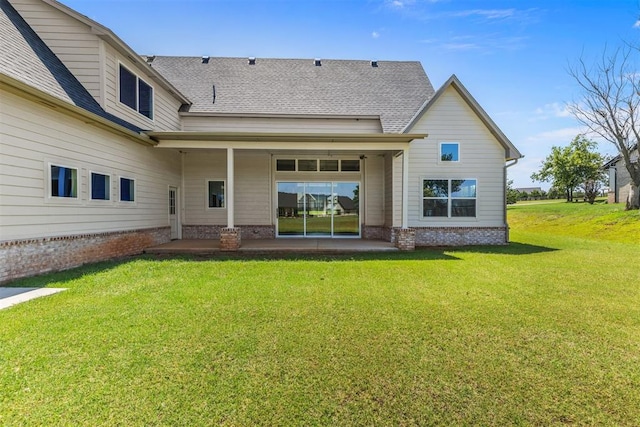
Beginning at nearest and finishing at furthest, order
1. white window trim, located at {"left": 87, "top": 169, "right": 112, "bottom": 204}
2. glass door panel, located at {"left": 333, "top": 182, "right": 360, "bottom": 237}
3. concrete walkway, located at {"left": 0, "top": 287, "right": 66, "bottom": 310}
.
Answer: concrete walkway, located at {"left": 0, "top": 287, "right": 66, "bottom": 310}, white window trim, located at {"left": 87, "top": 169, "right": 112, "bottom": 204}, glass door panel, located at {"left": 333, "top": 182, "right": 360, "bottom": 237}

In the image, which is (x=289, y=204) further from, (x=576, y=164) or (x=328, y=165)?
(x=576, y=164)

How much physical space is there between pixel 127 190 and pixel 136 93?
3490 mm

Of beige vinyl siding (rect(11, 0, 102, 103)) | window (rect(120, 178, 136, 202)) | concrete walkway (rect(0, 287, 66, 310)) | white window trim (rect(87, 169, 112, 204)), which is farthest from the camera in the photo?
window (rect(120, 178, 136, 202))

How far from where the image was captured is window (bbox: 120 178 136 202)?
31.4 ft

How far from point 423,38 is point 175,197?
12421 millimetres

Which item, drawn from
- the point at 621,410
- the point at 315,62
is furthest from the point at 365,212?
the point at 621,410

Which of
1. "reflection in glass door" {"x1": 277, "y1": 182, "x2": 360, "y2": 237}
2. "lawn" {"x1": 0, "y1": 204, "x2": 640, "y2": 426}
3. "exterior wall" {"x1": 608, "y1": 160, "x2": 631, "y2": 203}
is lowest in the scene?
"lawn" {"x1": 0, "y1": 204, "x2": 640, "y2": 426}

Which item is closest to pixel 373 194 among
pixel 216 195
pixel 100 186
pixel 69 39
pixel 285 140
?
pixel 285 140

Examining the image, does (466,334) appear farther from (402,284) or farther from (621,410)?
(402,284)

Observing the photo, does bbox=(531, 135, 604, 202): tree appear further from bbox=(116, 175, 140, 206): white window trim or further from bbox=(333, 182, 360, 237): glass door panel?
bbox=(116, 175, 140, 206): white window trim

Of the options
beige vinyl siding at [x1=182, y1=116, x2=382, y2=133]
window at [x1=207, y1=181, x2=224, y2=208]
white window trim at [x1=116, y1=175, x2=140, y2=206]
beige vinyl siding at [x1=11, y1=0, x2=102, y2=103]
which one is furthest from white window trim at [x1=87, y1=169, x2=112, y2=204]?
beige vinyl siding at [x1=182, y1=116, x2=382, y2=133]

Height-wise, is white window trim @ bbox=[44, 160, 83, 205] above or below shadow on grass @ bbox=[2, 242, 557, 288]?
above

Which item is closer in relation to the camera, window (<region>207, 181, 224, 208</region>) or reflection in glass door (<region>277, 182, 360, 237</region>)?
window (<region>207, 181, 224, 208</region>)

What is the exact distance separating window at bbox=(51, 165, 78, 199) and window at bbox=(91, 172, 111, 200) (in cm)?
55
